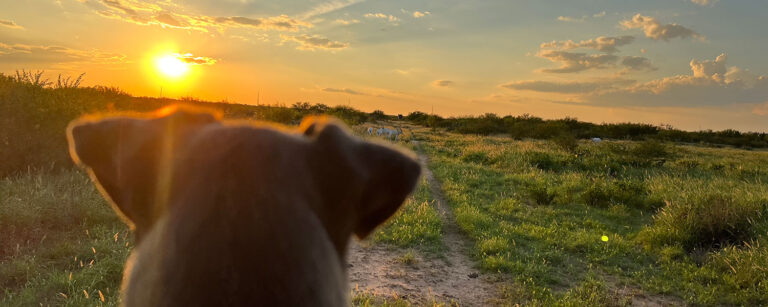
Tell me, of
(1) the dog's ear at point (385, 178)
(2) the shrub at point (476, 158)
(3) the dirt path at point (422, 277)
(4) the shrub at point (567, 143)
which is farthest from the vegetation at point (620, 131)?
(1) the dog's ear at point (385, 178)

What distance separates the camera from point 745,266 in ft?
21.1

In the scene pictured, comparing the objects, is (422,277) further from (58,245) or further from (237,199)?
(237,199)

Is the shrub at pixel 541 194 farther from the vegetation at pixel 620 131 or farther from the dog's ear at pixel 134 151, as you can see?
the vegetation at pixel 620 131

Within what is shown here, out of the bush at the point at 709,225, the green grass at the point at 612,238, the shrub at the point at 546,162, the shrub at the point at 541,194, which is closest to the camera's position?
the green grass at the point at 612,238

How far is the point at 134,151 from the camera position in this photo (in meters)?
0.97

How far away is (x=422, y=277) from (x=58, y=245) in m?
4.65

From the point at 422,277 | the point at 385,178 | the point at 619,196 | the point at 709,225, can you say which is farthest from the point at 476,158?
the point at 385,178

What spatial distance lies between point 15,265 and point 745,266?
915 centimetres

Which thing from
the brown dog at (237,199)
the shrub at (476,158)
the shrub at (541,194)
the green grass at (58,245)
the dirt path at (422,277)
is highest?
the brown dog at (237,199)

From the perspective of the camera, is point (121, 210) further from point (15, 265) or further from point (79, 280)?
point (15, 265)

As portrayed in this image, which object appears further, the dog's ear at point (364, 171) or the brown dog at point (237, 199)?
the dog's ear at point (364, 171)

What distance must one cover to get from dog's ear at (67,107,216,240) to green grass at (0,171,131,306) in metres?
3.92

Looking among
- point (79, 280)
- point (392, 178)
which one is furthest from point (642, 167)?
point (392, 178)

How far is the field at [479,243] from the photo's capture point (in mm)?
5578
